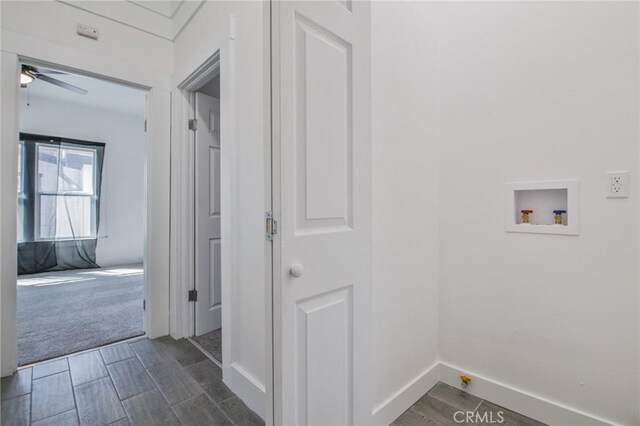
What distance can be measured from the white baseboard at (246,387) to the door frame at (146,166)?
0.94 metres

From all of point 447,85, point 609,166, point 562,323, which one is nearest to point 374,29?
point 447,85

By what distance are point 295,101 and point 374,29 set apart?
2.59 feet

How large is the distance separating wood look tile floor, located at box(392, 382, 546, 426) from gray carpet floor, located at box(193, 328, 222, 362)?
1237 mm

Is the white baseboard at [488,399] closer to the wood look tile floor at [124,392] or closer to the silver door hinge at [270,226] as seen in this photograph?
the wood look tile floor at [124,392]

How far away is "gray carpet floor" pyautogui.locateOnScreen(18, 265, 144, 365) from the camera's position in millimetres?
2139

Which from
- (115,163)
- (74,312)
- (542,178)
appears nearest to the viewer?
(542,178)

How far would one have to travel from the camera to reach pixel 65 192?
4.59 metres

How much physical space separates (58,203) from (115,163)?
1.01 metres

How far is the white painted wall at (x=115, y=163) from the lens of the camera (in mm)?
4531

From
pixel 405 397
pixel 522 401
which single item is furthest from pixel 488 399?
pixel 405 397

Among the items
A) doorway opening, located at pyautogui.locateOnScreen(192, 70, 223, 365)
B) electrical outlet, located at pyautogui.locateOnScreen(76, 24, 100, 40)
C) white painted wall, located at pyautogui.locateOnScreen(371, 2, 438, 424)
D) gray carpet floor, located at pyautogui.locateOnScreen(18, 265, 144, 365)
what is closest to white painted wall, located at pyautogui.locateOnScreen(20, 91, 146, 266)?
gray carpet floor, located at pyautogui.locateOnScreen(18, 265, 144, 365)

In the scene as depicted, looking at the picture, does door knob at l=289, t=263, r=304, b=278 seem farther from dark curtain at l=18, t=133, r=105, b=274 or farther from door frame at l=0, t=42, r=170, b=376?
dark curtain at l=18, t=133, r=105, b=274

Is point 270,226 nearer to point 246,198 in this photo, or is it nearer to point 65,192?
point 246,198

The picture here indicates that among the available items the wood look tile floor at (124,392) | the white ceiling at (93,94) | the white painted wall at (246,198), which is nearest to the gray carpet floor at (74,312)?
the wood look tile floor at (124,392)
